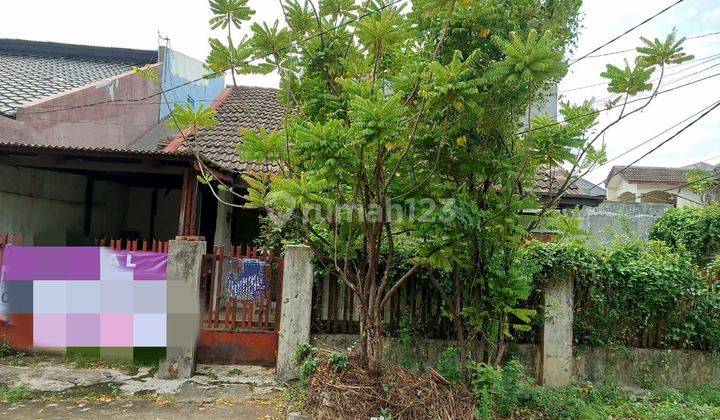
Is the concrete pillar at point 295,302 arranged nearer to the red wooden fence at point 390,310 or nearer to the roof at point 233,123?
the red wooden fence at point 390,310

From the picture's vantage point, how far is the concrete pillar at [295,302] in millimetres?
5238

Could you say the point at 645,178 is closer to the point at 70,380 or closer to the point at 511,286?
the point at 511,286

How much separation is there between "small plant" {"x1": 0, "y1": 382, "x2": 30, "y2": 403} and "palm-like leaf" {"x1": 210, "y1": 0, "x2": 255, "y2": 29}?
14.5 feet

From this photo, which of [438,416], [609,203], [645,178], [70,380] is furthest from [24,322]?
[645,178]

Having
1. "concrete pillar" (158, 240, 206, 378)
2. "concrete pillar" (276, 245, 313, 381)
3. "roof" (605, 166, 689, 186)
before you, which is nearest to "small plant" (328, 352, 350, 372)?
"concrete pillar" (276, 245, 313, 381)

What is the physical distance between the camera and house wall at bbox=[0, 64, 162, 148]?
7.76 metres

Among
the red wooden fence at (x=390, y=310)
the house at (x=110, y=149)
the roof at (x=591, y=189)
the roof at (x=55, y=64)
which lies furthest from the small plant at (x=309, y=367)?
the roof at (x=55, y=64)

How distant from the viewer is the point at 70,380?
16.4 ft

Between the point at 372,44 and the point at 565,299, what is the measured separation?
4020mm

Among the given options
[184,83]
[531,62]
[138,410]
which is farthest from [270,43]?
[184,83]

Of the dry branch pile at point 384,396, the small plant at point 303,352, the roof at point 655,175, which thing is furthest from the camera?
the roof at point 655,175

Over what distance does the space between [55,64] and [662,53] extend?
14070 millimetres

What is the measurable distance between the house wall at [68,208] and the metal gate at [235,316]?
4.19 meters

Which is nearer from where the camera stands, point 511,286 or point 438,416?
point 438,416
